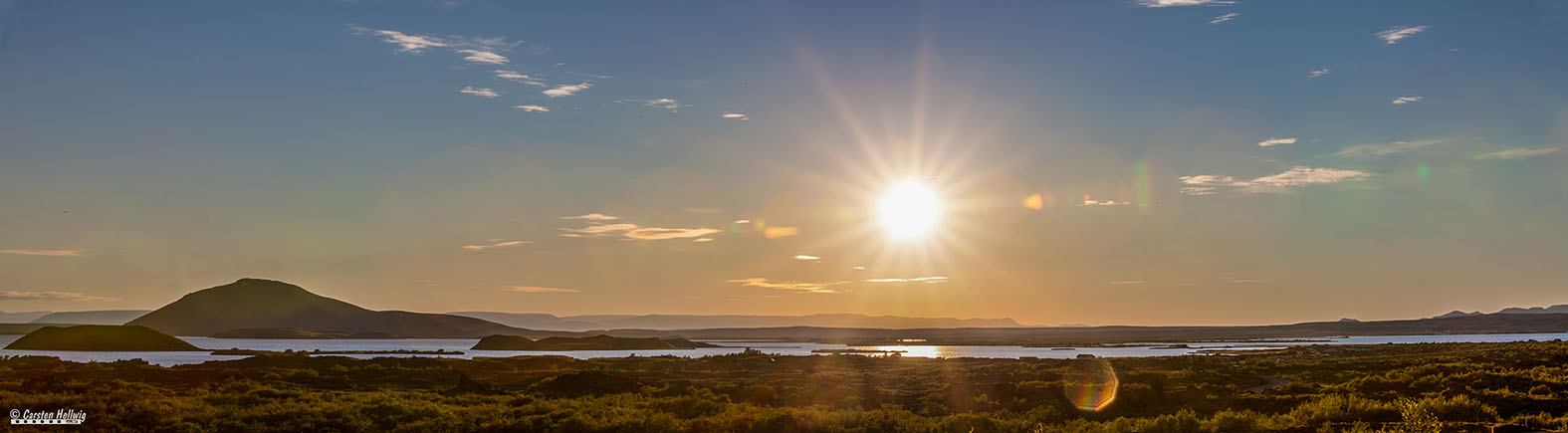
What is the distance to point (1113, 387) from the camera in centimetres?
4316

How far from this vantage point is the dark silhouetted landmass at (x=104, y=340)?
4882 inches

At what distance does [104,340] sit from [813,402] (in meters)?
132

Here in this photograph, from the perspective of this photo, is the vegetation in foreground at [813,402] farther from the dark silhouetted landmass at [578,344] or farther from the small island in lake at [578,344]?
the dark silhouetted landmass at [578,344]

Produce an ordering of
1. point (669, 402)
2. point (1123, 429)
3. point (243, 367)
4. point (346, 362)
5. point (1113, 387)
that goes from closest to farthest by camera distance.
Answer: point (1123, 429) → point (669, 402) → point (1113, 387) → point (243, 367) → point (346, 362)

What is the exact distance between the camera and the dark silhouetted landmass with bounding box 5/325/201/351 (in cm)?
12400

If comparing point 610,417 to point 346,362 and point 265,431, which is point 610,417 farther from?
point 346,362

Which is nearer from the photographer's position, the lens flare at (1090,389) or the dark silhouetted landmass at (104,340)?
the lens flare at (1090,389)

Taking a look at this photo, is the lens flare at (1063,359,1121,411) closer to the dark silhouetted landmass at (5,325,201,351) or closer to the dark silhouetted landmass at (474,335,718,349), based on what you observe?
the dark silhouetted landmass at (474,335,718,349)

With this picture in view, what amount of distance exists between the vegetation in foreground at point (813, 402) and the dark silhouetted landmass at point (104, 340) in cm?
7698

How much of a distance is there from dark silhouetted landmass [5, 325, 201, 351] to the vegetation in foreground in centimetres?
7698

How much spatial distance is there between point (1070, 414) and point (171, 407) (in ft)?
100

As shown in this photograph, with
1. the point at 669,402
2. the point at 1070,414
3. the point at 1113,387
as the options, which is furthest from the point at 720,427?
the point at 1113,387

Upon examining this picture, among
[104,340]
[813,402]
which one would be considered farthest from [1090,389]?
[104,340]

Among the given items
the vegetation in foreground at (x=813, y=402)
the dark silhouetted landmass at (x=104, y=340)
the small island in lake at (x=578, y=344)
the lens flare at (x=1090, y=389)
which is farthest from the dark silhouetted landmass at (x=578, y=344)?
the lens flare at (x=1090, y=389)
